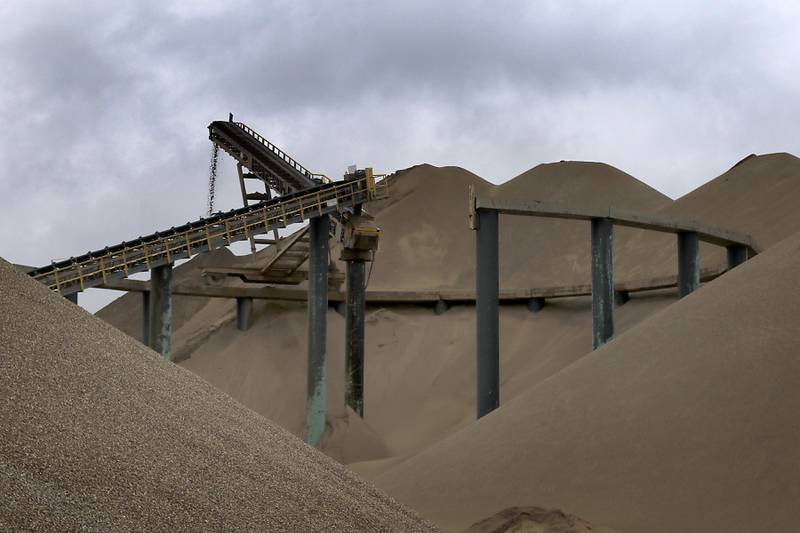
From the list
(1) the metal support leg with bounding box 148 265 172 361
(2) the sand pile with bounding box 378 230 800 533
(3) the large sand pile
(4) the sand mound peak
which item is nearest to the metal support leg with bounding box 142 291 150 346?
Result: (3) the large sand pile

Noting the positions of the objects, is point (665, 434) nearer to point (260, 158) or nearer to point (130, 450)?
point (130, 450)

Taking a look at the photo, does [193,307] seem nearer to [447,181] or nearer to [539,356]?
[447,181]

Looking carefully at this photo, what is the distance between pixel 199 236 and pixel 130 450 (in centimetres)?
1666

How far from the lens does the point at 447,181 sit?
2200 inches

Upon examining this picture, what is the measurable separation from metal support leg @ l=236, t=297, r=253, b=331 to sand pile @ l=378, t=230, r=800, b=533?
18226mm

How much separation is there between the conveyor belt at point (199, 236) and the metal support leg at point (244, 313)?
8.14 m

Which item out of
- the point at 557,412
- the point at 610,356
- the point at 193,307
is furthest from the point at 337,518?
the point at 193,307

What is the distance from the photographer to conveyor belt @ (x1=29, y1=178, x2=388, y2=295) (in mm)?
22828

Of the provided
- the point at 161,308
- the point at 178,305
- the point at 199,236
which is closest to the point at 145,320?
the point at 161,308

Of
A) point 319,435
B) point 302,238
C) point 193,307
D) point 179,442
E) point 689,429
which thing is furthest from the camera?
point 193,307

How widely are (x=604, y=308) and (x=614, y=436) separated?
10.6 metres

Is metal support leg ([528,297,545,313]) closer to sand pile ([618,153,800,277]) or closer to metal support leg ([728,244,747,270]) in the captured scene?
sand pile ([618,153,800,277])

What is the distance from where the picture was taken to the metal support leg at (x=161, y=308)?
24375 millimetres

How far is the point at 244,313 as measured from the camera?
33.7 m
